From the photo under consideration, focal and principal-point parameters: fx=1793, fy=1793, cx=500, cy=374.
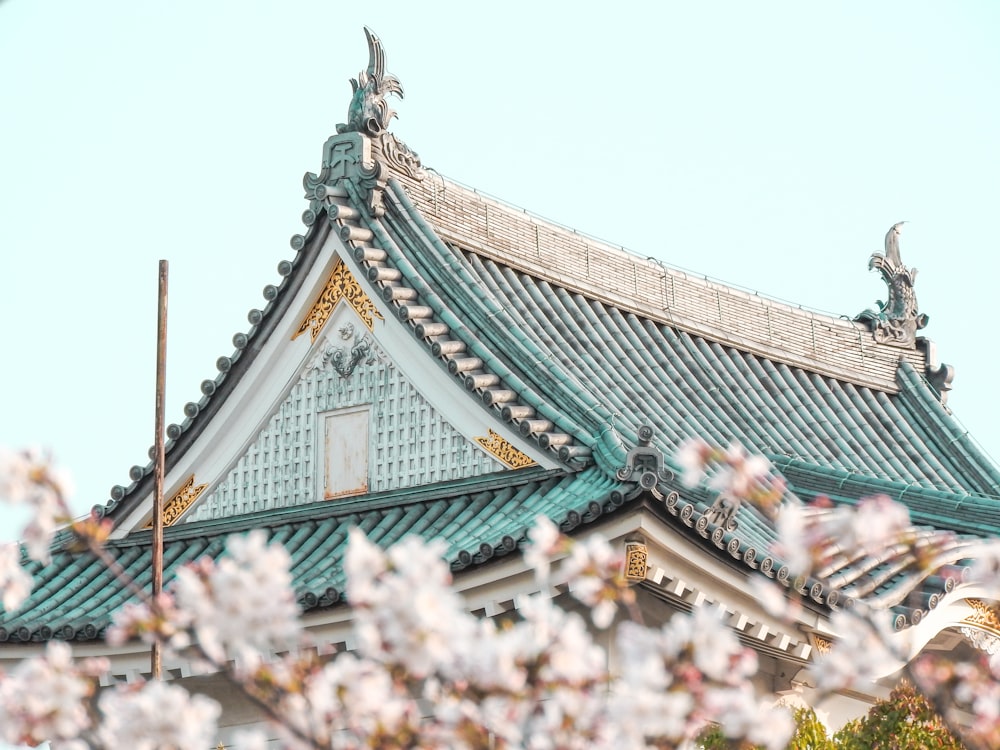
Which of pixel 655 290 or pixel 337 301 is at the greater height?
pixel 655 290

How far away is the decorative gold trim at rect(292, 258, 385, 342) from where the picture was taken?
1421 centimetres

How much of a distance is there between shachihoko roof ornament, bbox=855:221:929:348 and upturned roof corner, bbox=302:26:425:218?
791 centimetres

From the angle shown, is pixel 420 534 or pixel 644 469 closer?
pixel 644 469

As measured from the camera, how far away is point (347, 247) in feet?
46.9

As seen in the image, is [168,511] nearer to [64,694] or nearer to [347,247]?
[347,247]

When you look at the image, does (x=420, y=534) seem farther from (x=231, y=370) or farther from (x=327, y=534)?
(x=231, y=370)

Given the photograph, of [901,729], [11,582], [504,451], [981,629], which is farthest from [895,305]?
[11,582]

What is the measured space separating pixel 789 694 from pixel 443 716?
302 inches

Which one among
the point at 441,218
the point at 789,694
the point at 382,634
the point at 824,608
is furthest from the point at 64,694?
the point at 441,218

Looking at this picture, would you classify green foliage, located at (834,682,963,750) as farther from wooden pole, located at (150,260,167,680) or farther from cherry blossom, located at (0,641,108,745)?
cherry blossom, located at (0,641,108,745)

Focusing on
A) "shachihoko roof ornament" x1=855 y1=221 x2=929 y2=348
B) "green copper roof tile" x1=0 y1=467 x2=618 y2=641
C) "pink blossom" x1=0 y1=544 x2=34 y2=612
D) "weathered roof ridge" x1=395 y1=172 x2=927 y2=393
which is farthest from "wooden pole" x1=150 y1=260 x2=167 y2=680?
"shachihoko roof ornament" x1=855 y1=221 x2=929 y2=348

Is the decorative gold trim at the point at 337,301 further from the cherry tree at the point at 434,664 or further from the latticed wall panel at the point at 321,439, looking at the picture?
the cherry tree at the point at 434,664

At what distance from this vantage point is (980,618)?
529 inches

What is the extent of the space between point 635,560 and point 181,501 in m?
5.38
